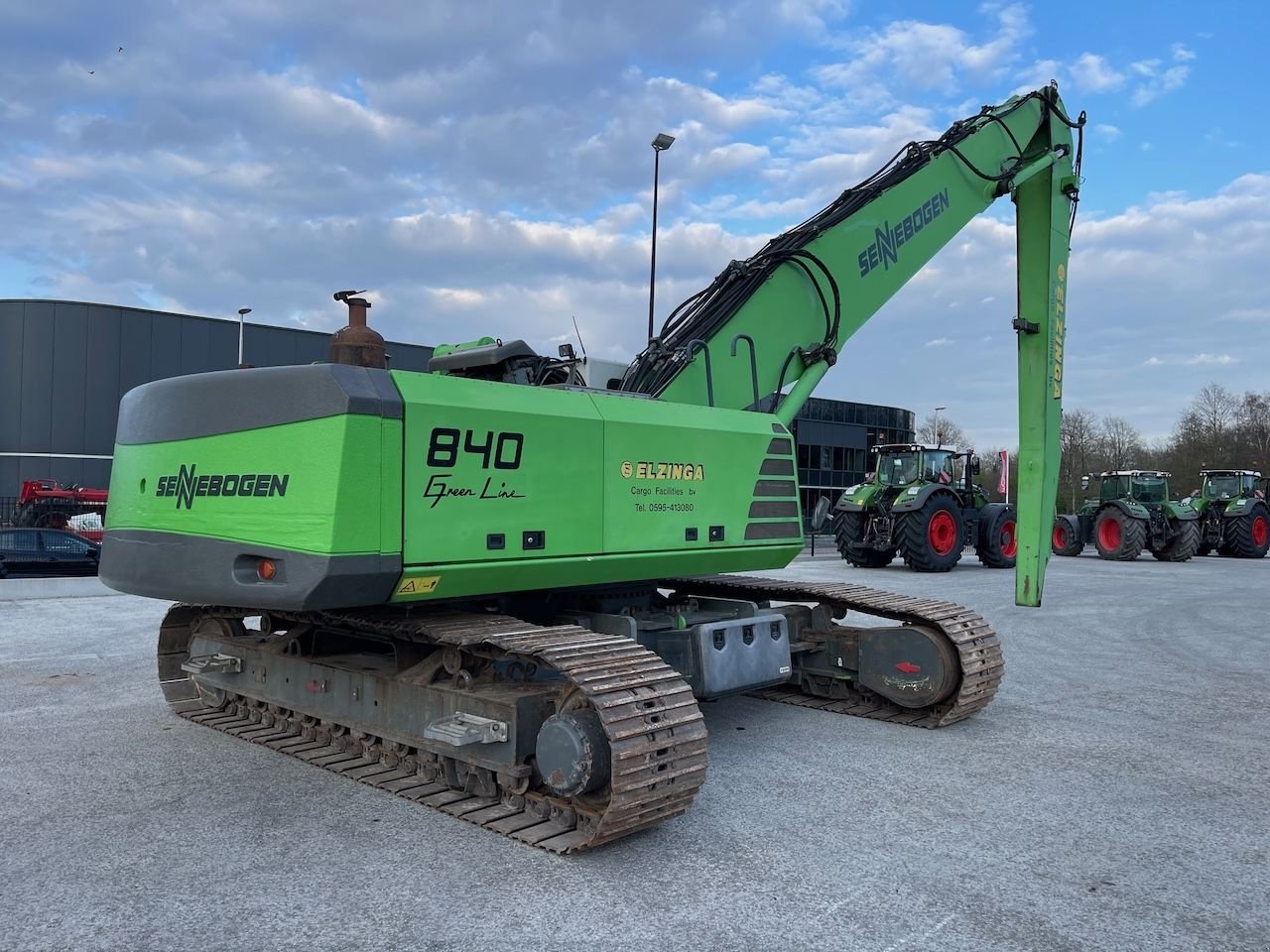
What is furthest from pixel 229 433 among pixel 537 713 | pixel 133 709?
pixel 133 709

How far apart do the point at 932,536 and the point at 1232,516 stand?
43.5ft

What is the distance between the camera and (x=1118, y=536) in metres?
25.4

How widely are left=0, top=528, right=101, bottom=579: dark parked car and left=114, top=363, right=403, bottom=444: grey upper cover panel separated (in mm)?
13488

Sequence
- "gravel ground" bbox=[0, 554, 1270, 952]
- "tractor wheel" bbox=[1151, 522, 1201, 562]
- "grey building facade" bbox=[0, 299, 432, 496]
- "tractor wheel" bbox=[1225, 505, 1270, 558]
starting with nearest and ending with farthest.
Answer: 1. "gravel ground" bbox=[0, 554, 1270, 952]
2. "tractor wheel" bbox=[1151, 522, 1201, 562]
3. "tractor wheel" bbox=[1225, 505, 1270, 558]
4. "grey building facade" bbox=[0, 299, 432, 496]

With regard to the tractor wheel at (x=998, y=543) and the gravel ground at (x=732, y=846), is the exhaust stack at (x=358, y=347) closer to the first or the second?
the gravel ground at (x=732, y=846)

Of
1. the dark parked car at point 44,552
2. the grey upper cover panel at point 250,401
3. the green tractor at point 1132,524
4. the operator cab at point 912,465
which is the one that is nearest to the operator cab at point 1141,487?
the green tractor at point 1132,524

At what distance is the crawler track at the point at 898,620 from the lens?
260 inches

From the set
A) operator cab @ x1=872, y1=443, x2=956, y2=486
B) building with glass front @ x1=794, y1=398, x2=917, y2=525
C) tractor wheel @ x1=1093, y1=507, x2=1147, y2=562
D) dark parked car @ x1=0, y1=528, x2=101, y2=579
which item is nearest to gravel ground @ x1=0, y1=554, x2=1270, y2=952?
dark parked car @ x1=0, y1=528, x2=101, y2=579

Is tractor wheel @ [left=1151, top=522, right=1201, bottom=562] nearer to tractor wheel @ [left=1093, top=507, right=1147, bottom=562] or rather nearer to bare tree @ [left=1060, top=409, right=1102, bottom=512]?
tractor wheel @ [left=1093, top=507, right=1147, bottom=562]

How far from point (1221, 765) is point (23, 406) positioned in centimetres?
3888

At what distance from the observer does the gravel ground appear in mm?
3592

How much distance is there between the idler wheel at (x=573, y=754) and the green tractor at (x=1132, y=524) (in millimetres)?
23436

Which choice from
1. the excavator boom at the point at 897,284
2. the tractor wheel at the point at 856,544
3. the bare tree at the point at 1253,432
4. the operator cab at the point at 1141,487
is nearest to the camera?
the excavator boom at the point at 897,284

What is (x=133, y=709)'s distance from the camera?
284 inches
